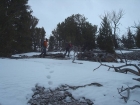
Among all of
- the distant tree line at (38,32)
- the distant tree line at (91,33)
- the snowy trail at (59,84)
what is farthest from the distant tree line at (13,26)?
the distant tree line at (91,33)

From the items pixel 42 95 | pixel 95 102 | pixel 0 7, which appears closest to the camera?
pixel 95 102

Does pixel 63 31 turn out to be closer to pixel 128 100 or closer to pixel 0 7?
pixel 0 7

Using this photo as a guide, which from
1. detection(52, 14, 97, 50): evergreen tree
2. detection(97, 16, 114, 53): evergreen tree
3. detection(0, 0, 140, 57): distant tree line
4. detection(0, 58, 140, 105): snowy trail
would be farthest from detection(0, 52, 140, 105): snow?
detection(52, 14, 97, 50): evergreen tree

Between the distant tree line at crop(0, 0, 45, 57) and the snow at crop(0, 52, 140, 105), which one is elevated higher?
the distant tree line at crop(0, 0, 45, 57)

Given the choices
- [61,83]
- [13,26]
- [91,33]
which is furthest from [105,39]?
[61,83]

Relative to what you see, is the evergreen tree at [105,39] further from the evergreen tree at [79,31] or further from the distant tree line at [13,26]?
the distant tree line at [13,26]

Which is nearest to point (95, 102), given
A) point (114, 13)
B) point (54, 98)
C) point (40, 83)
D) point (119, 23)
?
point (54, 98)

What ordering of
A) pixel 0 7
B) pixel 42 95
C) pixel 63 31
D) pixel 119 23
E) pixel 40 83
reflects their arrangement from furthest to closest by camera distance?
1. pixel 63 31
2. pixel 119 23
3. pixel 0 7
4. pixel 40 83
5. pixel 42 95

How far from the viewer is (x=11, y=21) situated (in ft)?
41.9

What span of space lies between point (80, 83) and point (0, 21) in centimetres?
1127

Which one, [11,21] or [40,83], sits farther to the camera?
[11,21]

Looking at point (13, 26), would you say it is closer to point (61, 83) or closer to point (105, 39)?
point (61, 83)

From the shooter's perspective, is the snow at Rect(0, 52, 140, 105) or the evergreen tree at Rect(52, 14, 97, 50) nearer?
the snow at Rect(0, 52, 140, 105)

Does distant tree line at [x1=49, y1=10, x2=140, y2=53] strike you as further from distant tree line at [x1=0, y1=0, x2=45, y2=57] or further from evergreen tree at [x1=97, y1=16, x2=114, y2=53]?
distant tree line at [x1=0, y1=0, x2=45, y2=57]
